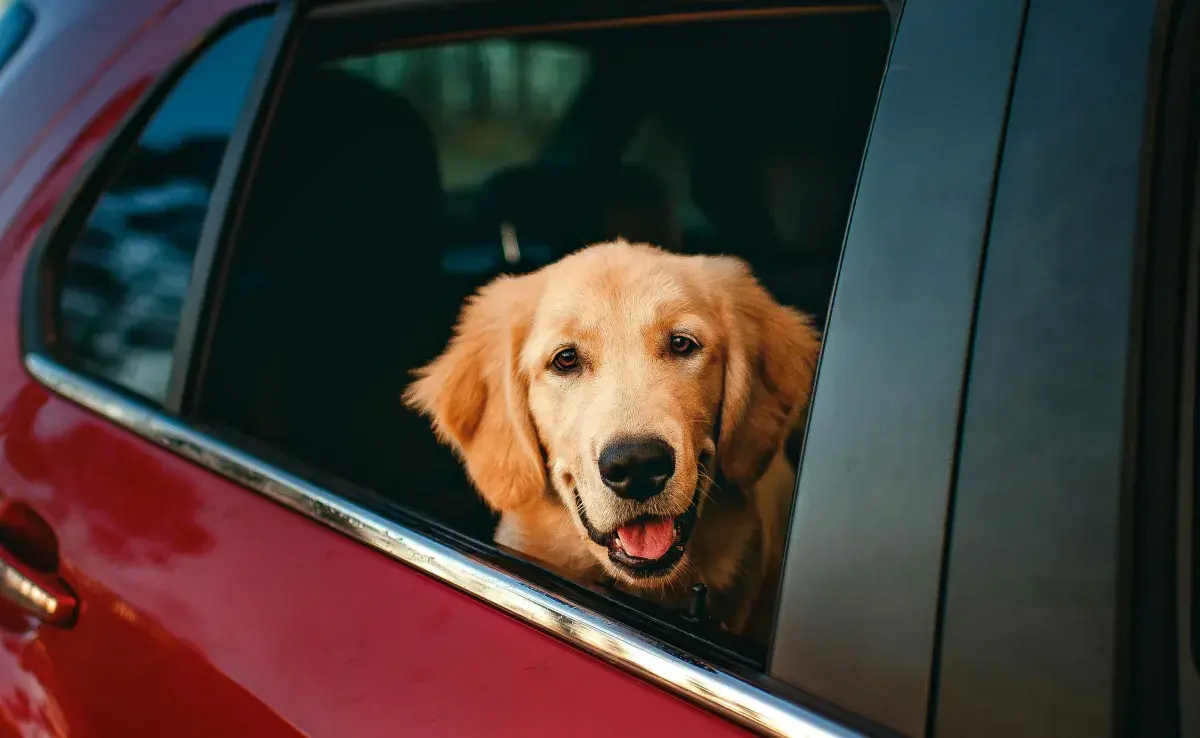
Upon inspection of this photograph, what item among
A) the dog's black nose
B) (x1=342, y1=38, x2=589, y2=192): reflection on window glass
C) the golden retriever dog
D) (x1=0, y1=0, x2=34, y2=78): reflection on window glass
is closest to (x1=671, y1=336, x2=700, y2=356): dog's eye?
the golden retriever dog

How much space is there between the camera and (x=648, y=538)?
1.16 m

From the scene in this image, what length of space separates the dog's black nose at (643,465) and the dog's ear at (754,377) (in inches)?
3.5

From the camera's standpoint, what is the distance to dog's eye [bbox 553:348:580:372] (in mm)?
1217

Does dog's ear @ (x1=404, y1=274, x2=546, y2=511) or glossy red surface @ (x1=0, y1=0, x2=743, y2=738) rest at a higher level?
dog's ear @ (x1=404, y1=274, x2=546, y2=511)

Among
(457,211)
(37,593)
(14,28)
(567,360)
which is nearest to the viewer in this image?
(567,360)

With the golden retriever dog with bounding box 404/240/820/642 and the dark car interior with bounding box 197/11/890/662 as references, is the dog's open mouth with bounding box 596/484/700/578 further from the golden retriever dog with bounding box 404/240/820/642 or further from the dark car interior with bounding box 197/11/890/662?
the dark car interior with bounding box 197/11/890/662

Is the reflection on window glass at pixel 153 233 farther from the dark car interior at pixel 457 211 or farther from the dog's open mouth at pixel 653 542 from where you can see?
the dog's open mouth at pixel 653 542

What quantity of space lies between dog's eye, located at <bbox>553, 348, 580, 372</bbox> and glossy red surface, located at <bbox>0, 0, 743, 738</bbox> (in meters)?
0.30

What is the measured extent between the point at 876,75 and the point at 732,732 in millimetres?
719

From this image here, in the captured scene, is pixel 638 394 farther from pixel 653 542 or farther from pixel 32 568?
pixel 32 568

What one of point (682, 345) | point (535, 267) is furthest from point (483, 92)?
point (682, 345)

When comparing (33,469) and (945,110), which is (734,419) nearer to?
(945,110)

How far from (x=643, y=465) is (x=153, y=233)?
1104 mm

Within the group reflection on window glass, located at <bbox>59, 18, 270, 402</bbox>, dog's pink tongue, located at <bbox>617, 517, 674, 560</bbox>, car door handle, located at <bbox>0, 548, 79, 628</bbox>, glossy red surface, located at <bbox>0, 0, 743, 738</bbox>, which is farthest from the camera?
reflection on window glass, located at <bbox>59, 18, 270, 402</bbox>
